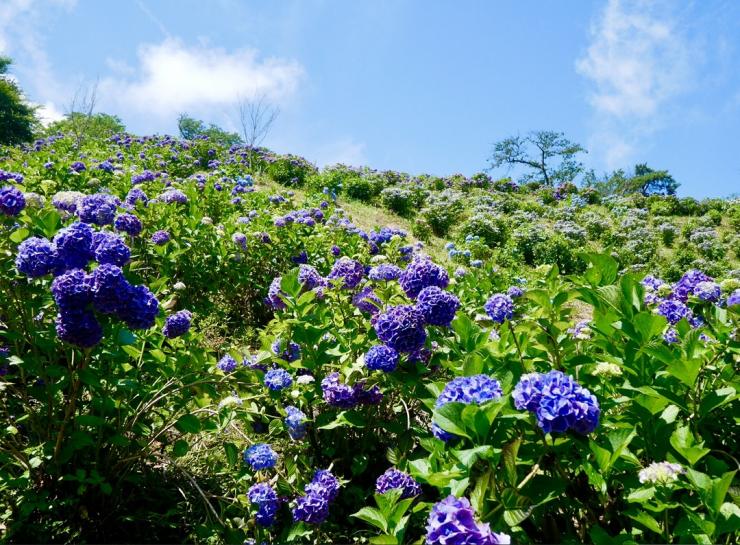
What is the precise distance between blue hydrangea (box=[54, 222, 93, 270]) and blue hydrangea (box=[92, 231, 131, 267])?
0.11 ft

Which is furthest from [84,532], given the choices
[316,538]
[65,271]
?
[65,271]

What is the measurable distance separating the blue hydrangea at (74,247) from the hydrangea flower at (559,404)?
1501 mm

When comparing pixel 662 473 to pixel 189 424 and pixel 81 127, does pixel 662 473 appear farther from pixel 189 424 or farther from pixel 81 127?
pixel 81 127

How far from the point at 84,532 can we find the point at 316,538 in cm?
94

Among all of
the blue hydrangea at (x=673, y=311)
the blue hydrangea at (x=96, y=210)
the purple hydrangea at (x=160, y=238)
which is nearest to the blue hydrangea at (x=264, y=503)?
the blue hydrangea at (x=96, y=210)

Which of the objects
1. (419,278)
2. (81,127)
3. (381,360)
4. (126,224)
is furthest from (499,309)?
(81,127)

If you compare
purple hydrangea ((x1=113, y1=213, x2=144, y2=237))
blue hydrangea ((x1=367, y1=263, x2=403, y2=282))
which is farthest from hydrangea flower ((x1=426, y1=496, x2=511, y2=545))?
purple hydrangea ((x1=113, y1=213, x2=144, y2=237))

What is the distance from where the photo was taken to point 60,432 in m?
1.83

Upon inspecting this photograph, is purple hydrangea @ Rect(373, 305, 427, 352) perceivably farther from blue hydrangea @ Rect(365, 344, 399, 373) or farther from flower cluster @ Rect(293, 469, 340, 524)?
flower cluster @ Rect(293, 469, 340, 524)

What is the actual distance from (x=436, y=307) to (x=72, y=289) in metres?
1.28

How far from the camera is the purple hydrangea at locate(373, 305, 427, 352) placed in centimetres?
194

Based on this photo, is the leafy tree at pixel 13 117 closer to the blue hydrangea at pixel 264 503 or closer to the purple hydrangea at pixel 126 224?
the purple hydrangea at pixel 126 224

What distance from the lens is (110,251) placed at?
1.69m

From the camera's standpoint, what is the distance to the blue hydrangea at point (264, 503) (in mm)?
1780
